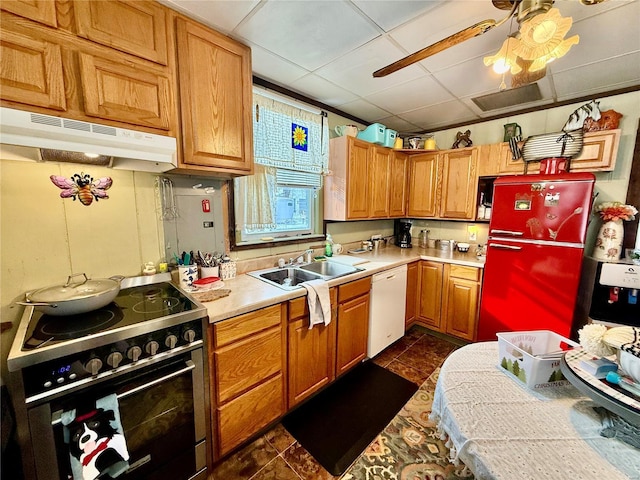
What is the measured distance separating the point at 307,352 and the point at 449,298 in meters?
1.76

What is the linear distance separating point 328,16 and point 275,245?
5.41ft

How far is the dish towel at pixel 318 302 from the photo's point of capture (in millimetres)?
1718

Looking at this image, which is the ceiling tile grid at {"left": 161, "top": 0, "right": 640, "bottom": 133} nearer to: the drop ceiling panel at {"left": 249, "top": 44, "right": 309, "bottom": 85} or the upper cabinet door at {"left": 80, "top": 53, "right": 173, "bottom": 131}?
the drop ceiling panel at {"left": 249, "top": 44, "right": 309, "bottom": 85}

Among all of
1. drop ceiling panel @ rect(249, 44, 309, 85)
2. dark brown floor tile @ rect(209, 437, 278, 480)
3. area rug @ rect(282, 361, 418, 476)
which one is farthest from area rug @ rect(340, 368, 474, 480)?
drop ceiling panel @ rect(249, 44, 309, 85)

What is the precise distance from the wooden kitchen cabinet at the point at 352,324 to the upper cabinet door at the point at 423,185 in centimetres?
150

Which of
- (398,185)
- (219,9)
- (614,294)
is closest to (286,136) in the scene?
(219,9)

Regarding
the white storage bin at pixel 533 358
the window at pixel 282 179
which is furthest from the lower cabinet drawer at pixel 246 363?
the white storage bin at pixel 533 358

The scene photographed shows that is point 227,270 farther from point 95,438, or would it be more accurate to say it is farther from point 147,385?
point 95,438

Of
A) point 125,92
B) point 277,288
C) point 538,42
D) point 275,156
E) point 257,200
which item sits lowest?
point 277,288

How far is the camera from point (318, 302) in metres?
1.77

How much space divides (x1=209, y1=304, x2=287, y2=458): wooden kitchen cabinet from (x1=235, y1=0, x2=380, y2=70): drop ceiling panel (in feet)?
5.43

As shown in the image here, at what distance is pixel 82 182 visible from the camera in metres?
1.39

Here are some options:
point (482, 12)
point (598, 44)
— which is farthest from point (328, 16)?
point (598, 44)

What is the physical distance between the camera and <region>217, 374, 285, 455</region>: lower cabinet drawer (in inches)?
55.3
